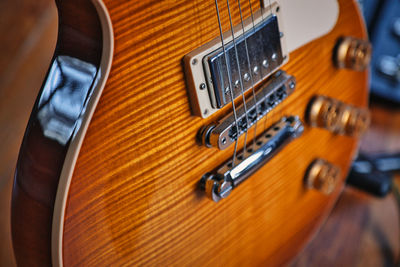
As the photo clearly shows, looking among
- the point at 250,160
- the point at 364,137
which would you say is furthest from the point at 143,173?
the point at 364,137

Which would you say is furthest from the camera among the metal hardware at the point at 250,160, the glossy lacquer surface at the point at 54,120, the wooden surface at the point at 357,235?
the wooden surface at the point at 357,235

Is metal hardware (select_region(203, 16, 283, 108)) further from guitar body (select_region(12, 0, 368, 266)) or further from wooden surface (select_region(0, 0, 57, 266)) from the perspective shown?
wooden surface (select_region(0, 0, 57, 266))

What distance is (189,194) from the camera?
436 millimetres

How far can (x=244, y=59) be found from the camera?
1.39ft

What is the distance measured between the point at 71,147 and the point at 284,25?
0.82ft

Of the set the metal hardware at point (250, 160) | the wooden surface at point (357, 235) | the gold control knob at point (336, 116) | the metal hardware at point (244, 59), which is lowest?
the wooden surface at point (357, 235)

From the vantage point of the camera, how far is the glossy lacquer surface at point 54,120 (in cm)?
33

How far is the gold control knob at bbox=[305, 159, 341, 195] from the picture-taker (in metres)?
0.59

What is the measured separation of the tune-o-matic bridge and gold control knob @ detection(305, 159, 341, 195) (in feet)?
0.59

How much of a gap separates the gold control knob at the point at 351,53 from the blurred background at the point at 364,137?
33cm

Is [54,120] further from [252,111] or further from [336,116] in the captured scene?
[336,116]

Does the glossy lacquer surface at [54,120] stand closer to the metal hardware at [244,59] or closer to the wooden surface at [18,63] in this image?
the metal hardware at [244,59]

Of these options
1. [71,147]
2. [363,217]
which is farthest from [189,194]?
[363,217]

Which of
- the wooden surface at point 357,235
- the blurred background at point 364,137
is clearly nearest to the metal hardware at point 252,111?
the blurred background at point 364,137
